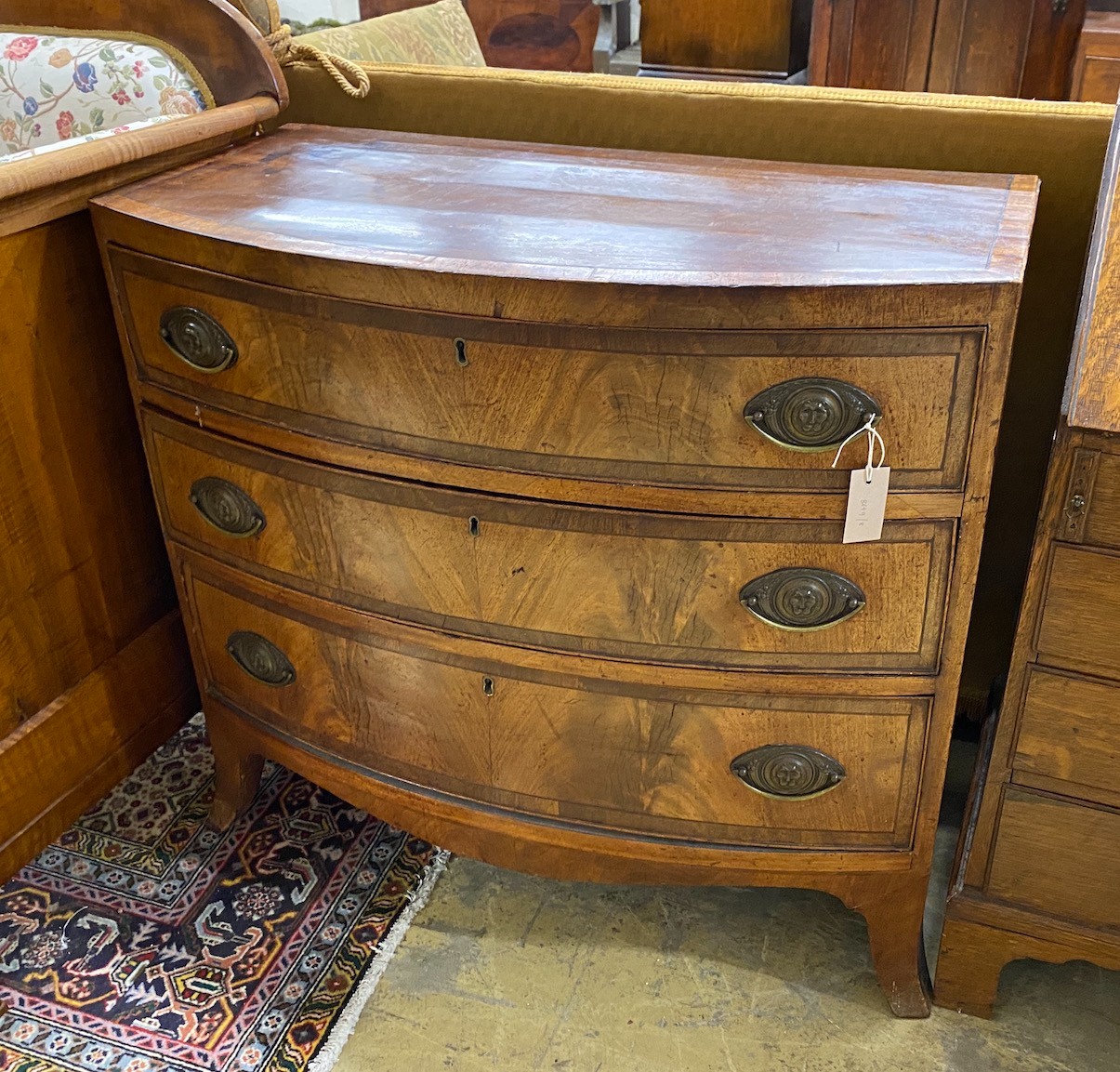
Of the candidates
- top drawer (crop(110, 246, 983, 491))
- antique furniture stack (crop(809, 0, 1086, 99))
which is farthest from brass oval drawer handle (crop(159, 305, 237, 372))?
antique furniture stack (crop(809, 0, 1086, 99))

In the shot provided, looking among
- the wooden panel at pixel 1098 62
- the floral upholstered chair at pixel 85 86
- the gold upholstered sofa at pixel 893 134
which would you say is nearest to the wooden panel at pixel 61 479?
the floral upholstered chair at pixel 85 86

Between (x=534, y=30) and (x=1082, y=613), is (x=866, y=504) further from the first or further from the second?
(x=534, y=30)

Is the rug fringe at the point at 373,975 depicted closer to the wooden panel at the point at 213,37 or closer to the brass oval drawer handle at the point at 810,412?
the brass oval drawer handle at the point at 810,412

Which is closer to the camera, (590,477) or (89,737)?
(590,477)

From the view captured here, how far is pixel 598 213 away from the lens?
1114 millimetres

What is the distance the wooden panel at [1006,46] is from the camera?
2.90 meters

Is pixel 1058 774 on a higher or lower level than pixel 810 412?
lower

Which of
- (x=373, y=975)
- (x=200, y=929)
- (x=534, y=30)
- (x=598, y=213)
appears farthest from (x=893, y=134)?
(x=534, y=30)

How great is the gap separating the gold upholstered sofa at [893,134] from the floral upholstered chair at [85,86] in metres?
0.18

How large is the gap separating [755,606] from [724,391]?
0.73ft

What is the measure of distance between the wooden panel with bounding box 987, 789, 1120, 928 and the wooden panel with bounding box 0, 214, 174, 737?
1071 millimetres

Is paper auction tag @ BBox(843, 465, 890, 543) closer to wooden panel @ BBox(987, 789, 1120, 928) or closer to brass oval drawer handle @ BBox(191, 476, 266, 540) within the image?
wooden panel @ BBox(987, 789, 1120, 928)

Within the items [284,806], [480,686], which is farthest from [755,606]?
[284,806]

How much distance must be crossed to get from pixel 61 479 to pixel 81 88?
1.84ft
